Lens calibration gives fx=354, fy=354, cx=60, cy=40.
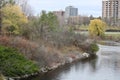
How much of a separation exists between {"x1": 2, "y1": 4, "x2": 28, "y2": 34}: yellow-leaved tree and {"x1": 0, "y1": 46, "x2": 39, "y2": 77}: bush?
1439cm

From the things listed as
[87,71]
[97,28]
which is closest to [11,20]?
[87,71]

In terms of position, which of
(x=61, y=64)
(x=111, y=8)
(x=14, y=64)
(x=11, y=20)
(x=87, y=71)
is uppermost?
(x=11, y=20)

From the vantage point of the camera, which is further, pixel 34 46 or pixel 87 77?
pixel 34 46

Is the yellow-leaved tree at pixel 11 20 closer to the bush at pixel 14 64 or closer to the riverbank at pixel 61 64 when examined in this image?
the riverbank at pixel 61 64

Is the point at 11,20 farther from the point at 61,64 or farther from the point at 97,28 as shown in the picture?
the point at 97,28

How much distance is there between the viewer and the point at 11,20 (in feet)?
174

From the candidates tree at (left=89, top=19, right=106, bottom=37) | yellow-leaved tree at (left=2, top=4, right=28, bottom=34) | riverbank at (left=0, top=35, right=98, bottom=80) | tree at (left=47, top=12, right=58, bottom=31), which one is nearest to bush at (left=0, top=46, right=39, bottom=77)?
riverbank at (left=0, top=35, right=98, bottom=80)

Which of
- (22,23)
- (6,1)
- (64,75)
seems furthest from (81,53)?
(64,75)

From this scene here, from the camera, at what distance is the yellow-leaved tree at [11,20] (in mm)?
52531

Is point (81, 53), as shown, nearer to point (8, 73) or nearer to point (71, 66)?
point (71, 66)

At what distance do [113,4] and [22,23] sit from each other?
119m

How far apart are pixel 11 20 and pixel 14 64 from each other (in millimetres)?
18507

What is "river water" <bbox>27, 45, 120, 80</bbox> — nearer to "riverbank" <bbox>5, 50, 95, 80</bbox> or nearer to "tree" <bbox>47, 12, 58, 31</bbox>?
"riverbank" <bbox>5, 50, 95, 80</bbox>

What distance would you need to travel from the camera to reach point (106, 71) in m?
40.9
